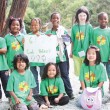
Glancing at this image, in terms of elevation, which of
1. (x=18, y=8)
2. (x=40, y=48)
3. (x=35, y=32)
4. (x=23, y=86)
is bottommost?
(x=23, y=86)

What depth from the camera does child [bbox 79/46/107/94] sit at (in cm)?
486

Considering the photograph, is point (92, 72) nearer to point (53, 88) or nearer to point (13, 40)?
point (53, 88)

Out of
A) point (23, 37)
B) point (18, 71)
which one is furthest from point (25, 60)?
point (23, 37)

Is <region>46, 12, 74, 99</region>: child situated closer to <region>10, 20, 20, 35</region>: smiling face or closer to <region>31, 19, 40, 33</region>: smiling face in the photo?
<region>31, 19, 40, 33</region>: smiling face

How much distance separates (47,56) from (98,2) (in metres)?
18.4

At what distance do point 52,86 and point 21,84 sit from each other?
55cm

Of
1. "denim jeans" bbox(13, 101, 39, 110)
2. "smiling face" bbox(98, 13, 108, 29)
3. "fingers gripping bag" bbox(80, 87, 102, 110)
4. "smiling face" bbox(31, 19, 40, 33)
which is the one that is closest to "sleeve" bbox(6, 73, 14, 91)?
"denim jeans" bbox(13, 101, 39, 110)

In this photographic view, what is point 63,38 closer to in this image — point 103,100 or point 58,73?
point 58,73

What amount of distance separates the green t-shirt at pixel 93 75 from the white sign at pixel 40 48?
1.68 feet

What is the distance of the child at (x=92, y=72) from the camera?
4855mm

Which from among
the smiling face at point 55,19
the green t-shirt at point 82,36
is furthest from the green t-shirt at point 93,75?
the smiling face at point 55,19

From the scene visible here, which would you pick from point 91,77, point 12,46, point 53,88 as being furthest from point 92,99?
point 12,46

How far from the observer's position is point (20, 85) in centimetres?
449

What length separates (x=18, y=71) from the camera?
455 centimetres
